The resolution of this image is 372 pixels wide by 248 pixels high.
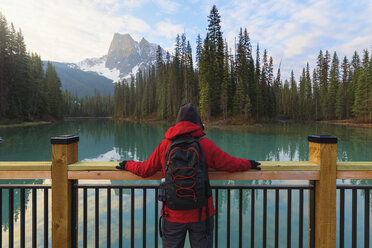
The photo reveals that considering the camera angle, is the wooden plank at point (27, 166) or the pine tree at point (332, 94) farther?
the pine tree at point (332, 94)

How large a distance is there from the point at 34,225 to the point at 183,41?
58313mm

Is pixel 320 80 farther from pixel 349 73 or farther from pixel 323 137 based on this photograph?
pixel 323 137

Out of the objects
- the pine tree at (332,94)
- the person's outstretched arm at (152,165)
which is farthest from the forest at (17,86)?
the pine tree at (332,94)

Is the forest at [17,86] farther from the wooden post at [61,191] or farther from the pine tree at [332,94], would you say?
the pine tree at [332,94]

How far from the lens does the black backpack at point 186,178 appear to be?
165 centimetres

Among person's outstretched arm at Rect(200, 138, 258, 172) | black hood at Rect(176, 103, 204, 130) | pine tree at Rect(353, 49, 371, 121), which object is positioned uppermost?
pine tree at Rect(353, 49, 371, 121)

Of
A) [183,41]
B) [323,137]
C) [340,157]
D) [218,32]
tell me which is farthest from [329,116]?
[323,137]

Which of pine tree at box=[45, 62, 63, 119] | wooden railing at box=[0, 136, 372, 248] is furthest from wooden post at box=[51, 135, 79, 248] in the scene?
pine tree at box=[45, 62, 63, 119]

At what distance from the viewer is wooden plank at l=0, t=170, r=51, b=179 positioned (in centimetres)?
205

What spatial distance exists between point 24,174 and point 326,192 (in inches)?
118

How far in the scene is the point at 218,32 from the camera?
42.9 metres

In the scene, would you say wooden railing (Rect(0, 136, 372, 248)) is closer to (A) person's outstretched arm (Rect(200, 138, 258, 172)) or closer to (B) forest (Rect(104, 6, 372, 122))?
(A) person's outstretched arm (Rect(200, 138, 258, 172))

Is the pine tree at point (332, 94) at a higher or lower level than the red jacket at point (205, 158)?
higher

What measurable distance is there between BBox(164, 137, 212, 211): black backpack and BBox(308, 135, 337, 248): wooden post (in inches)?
48.2
